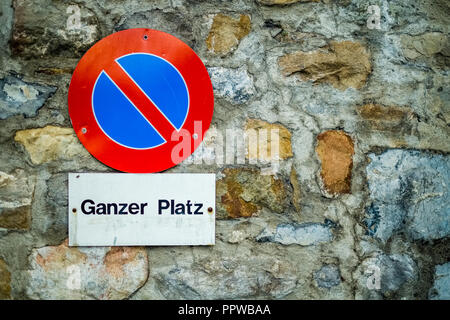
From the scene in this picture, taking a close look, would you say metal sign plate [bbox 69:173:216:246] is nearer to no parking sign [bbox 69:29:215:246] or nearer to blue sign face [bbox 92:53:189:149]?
no parking sign [bbox 69:29:215:246]

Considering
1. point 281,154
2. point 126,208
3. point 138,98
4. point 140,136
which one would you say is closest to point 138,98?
point 138,98

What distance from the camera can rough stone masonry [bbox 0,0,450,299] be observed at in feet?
4.47

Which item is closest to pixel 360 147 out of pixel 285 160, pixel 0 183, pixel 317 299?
pixel 285 160

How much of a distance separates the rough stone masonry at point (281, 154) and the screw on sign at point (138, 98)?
0.05 m

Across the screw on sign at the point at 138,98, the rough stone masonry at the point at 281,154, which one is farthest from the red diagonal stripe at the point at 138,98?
the rough stone masonry at the point at 281,154

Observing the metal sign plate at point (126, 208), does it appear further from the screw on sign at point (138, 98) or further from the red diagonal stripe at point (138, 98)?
the red diagonal stripe at point (138, 98)

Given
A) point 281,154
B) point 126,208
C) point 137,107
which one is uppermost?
point 137,107

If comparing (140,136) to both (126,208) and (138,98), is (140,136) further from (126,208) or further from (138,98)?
(126,208)

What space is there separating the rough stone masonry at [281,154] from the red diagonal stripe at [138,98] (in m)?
0.13

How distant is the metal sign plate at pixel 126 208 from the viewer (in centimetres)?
136

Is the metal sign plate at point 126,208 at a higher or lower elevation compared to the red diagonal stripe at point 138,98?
lower

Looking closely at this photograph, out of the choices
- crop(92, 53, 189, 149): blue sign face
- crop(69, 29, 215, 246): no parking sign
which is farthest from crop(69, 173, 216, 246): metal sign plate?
crop(92, 53, 189, 149): blue sign face

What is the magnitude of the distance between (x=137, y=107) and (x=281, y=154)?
505 millimetres

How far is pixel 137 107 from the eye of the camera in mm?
1340
